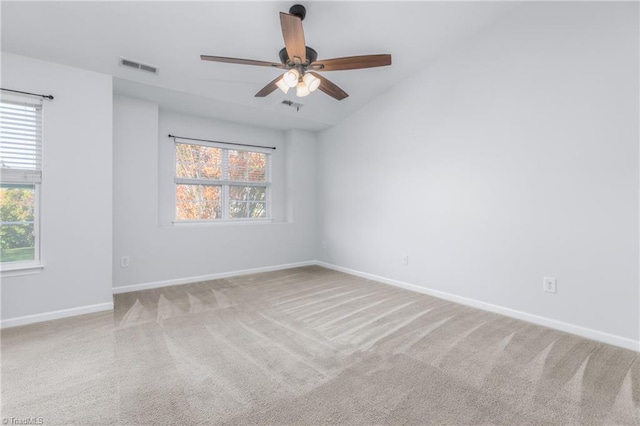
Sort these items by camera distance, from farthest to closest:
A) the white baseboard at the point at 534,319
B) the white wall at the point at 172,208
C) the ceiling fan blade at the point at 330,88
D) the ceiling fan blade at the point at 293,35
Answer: the white wall at the point at 172,208, the ceiling fan blade at the point at 330,88, the white baseboard at the point at 534,319, the ceiling fan blade at the point at 293,35

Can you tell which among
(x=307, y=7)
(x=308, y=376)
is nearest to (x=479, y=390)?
(x=308, y=376)

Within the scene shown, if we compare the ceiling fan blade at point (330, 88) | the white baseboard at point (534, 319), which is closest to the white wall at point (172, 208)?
the white baseboard at point (534, 319)

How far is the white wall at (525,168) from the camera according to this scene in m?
2.39

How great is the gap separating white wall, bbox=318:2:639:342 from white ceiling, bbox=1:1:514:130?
0.50m

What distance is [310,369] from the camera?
6.59 feet

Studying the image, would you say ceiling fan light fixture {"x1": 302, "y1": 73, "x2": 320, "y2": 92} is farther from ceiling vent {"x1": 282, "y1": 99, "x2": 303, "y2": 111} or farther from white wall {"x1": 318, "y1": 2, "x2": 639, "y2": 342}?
white wall {"x1": 318, "y1": 2, "x2": 639, "y2": 342}

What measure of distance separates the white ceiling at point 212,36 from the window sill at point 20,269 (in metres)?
1.92

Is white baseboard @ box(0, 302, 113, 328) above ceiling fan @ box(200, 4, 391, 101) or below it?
below

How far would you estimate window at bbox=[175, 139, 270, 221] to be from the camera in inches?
174

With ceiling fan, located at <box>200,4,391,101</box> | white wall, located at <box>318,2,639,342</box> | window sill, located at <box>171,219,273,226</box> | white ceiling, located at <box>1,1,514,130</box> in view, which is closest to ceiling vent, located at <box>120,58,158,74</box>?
white ceiling, located at <box>1,1,514,130</box>

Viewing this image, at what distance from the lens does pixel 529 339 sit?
2475mm

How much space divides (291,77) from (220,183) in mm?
2733

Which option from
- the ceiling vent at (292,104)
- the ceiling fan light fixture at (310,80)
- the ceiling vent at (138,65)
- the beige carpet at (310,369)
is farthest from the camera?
the ceiling vent at (292,104)

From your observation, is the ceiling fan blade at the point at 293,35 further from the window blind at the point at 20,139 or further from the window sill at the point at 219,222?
the window sill at the point at 219,222
